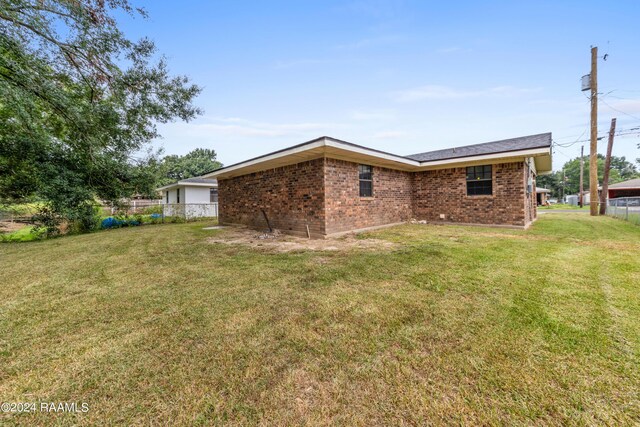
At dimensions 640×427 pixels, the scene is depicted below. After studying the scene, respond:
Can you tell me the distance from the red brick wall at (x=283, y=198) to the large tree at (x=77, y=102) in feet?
11.3

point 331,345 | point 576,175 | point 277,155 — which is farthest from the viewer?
point 576,175

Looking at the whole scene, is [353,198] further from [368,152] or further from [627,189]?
[627,189]

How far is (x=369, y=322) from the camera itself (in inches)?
88.7

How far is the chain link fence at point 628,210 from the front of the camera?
9.24 metres

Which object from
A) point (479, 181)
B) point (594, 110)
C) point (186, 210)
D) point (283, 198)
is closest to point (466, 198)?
point (479, 181)

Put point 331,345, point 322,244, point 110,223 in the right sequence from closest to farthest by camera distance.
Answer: point 331,345
point 322,244
point 110,223

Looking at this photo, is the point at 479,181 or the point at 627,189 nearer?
the point at 479,181

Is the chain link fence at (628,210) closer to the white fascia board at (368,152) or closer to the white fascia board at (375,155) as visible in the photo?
the white fascia board at (375,155)

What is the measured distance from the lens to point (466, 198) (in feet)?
31.0

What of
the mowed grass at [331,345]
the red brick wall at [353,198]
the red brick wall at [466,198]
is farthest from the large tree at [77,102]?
the red brick wall at [466,198]

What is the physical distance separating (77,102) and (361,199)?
9424mm

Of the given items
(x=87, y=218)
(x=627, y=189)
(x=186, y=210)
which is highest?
(x=627, y=189)

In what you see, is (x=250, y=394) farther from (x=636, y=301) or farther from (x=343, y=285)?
(x=636, y=301)

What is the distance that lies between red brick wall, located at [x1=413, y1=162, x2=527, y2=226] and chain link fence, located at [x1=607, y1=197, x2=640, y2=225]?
4.88 meters
